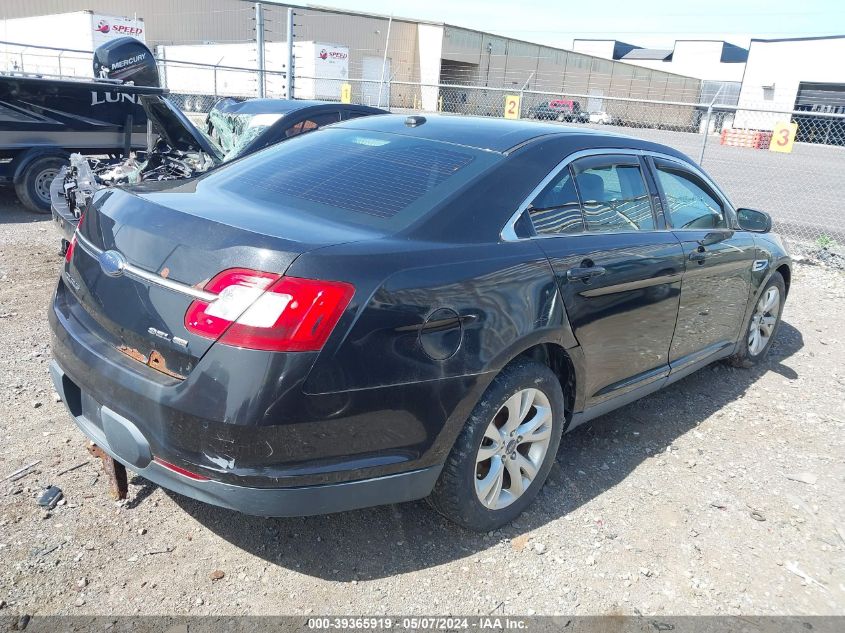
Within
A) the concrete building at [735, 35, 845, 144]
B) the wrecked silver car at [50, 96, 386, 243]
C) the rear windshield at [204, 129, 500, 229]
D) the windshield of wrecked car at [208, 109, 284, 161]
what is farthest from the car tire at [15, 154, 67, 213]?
the concrete building at [735, 35, 845, 144]

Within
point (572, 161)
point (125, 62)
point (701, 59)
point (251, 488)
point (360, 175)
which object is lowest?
point (251, 488)

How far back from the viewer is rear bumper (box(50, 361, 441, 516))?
7.31 feet

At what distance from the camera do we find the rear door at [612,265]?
3.00 meters

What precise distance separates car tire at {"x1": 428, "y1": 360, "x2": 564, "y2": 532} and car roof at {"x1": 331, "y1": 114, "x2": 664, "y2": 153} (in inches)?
41.2

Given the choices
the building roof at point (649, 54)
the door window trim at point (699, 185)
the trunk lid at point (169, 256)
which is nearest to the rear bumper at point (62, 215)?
the trunk lid at point (169, 256)

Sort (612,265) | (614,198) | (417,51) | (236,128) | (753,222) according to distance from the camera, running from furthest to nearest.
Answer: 1. (417,51)
2. (236,128)
3. (753,222)
4. (614,198)
5. (612,265)

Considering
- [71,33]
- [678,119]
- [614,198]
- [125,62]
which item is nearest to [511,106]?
[125,62]

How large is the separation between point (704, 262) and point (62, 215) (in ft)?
16.1

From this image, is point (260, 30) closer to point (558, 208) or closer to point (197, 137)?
point (197, 137)

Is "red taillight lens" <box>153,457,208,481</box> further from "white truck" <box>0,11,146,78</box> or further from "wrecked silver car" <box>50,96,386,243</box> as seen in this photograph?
"white truck" <box>0,11,146,78</box>

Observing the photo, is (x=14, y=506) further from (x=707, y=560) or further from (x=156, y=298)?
(x=707, y=560)

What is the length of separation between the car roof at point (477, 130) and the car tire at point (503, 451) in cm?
105

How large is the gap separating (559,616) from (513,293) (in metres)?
1.24

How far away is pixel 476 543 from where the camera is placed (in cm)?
287
